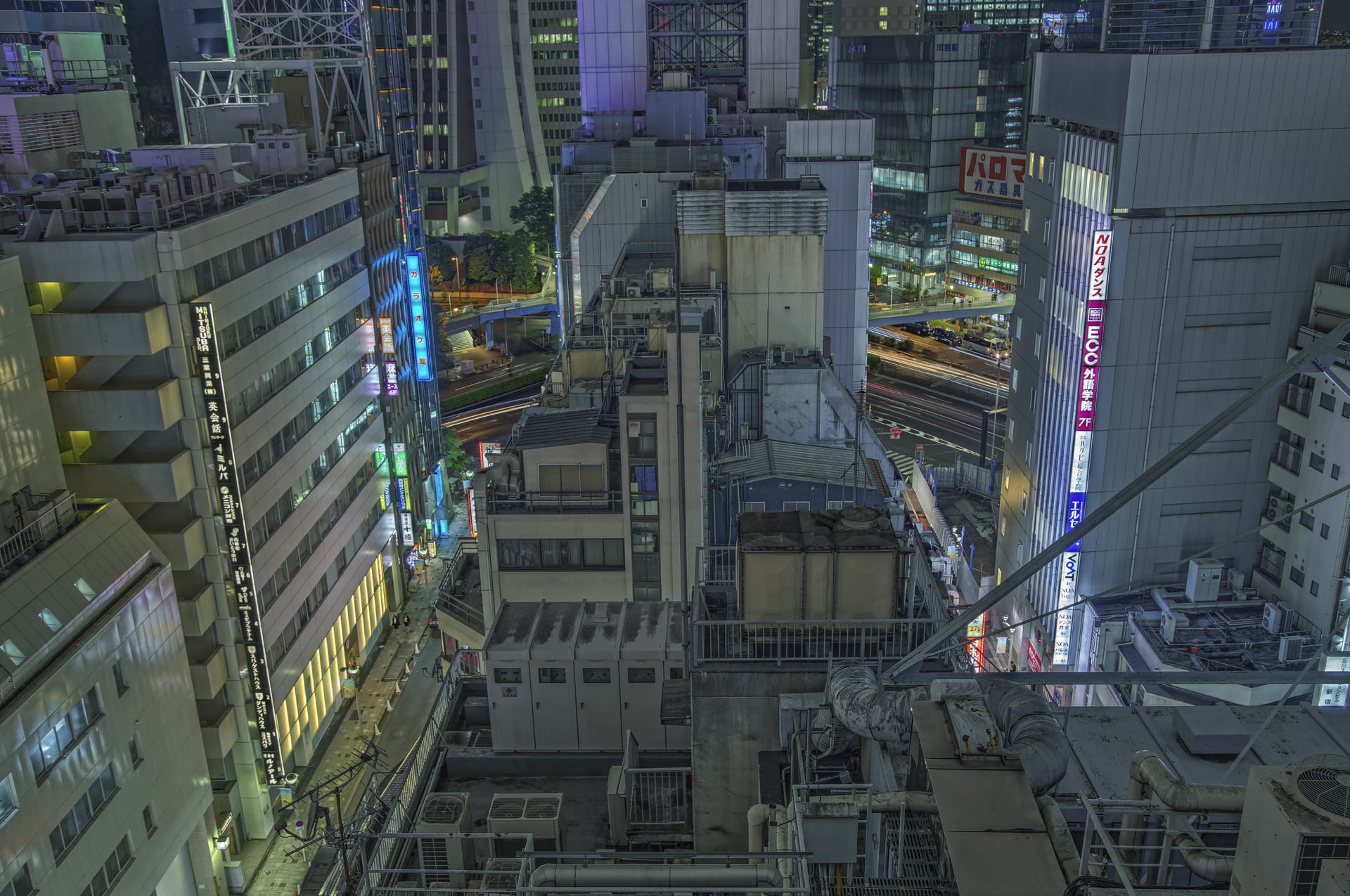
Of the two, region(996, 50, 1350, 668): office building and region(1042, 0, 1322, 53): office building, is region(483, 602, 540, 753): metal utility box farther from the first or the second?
region(1042, 0, 1322, 53): office building

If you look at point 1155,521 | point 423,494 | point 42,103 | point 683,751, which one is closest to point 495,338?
point 423,494

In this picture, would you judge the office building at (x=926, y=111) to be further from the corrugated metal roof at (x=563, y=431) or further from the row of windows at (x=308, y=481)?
the corrugated metal roof at (x=563, y=431)

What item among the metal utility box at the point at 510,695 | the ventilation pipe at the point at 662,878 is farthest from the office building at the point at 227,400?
the ventilation pipe at the point at 662,878

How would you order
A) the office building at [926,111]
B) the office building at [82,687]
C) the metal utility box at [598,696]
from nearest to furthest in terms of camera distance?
the office building at [82,687] < the metal utility box at [598,696] < the office building at [926,111]

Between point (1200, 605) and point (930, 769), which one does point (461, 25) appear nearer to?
point (1200, 605)

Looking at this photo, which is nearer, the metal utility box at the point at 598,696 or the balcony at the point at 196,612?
the metal utility box at the point at 598,696

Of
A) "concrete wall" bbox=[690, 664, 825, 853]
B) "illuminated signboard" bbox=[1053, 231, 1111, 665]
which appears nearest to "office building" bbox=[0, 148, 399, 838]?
"concrete wall" bbox=[690, 664, 825, 853]
